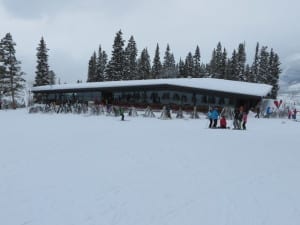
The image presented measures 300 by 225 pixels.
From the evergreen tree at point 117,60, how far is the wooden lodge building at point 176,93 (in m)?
7.57

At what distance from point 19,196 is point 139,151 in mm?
4880

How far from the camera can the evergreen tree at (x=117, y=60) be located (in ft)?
142

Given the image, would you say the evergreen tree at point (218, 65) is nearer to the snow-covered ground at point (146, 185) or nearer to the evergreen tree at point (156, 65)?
the evergreen tree at point (156, 65)

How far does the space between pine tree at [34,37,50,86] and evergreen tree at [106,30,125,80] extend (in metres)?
9.56

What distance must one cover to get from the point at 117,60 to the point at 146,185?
3936cm

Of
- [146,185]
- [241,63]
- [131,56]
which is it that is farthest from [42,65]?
[146,185]

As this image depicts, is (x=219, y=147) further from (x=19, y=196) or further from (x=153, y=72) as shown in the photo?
(x=153, y=72)

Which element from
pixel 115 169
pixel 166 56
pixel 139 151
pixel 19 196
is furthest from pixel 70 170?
pixel 166 56

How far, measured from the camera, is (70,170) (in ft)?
23.7

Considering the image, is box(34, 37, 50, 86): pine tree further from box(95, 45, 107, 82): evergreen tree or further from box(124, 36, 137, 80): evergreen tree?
box(124, 36, 137, 80): evergreen tree

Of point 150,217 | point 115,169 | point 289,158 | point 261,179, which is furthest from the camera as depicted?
point 289,158

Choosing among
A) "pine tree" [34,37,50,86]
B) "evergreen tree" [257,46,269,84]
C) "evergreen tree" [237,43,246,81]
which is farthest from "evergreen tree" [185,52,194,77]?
"pine tree" [34,37,50,86]

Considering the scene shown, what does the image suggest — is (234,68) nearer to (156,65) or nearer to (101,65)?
(156,65)

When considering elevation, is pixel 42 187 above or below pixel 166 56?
below
